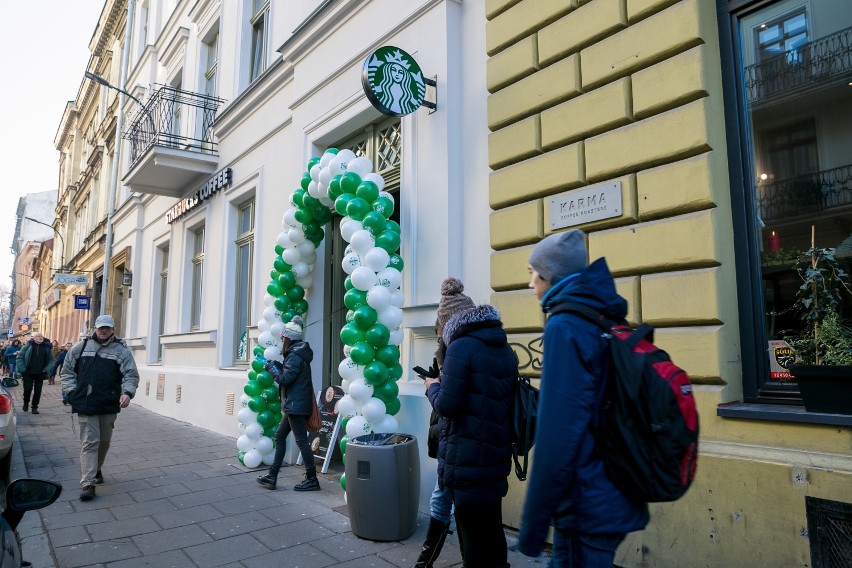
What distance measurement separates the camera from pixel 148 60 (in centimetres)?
1712

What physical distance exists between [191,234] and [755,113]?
37.2ft

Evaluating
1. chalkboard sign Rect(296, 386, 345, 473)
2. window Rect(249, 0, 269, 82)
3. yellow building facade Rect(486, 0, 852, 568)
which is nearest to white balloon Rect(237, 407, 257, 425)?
chalkboard sign Rect(296, 386, 345, 473)

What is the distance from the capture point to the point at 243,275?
10.3 m

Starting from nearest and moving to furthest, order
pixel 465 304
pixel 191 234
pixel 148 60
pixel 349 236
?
1. pixel 465 304
2. pixel 349 236
3. pixel 191 234
4. pixel 148 60

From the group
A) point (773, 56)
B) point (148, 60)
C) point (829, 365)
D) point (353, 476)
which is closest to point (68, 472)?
point (353, 476)

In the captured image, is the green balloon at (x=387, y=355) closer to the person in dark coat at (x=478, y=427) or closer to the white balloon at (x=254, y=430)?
the person in dark coat at (x=478, y=427)

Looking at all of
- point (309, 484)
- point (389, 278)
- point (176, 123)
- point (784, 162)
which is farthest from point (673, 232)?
point (176, 123)

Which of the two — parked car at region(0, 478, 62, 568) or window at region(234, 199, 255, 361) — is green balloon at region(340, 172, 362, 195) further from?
window at region(234, 199, 255, 361)

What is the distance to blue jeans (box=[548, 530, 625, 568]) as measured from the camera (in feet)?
6.10

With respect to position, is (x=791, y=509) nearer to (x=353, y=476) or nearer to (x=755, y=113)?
(x=755, y=113)

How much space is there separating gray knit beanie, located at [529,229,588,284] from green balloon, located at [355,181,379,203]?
11.6 feet

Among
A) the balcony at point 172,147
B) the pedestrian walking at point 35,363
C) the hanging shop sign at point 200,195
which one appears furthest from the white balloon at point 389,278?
the pedestrian walking at point 35,363

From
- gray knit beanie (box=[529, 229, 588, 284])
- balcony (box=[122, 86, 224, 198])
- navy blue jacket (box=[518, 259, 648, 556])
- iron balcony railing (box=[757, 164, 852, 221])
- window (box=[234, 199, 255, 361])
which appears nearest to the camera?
navy blue jacket (box=[518, 259, 648, 556])

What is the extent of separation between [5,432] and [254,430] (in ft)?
8.19
